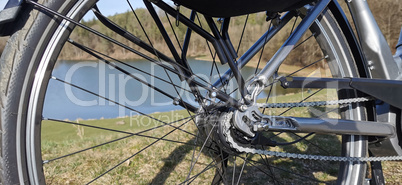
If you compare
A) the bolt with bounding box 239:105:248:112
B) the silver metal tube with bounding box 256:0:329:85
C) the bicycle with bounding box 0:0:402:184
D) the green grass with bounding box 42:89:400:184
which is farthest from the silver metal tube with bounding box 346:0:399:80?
the green grass with bounding box 42:89:400:184

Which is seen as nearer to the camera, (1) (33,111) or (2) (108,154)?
(1) (33,111)

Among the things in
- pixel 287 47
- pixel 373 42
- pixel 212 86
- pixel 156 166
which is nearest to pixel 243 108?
pixel 212 86

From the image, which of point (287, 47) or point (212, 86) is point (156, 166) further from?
point (287, 47)

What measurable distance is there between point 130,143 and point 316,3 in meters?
1.81

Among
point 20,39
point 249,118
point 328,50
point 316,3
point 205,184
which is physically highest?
point 316,3

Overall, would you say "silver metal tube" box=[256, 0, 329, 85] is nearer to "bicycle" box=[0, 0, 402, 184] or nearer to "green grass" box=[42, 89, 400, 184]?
"bicycle" box=[0, 0, 402, 184]

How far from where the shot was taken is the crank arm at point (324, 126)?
1.27m

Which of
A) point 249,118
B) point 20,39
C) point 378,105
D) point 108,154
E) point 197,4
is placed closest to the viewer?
point 20,39

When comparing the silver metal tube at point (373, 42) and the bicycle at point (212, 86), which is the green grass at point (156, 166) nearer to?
the bicycle at point (212, 86)

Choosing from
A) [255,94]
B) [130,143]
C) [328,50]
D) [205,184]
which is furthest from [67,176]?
[328,50]

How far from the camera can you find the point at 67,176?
2086 mm

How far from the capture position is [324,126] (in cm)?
135

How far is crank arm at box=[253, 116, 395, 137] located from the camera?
127 centimetres

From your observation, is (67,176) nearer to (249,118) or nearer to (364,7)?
(249,118)
